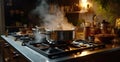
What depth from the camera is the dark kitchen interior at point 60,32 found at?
4.21 feet

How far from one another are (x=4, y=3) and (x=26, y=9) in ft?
1.55

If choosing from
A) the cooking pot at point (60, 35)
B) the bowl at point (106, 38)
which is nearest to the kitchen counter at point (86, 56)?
the bowl at point (106, 38)

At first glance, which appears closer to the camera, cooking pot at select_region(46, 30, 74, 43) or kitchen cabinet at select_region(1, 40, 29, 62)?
kitchen cabinet at select_region(1, 40, 29, 62)

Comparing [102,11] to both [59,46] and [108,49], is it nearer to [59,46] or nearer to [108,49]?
[108,49]

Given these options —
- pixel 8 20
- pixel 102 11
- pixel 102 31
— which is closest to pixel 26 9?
pixel 8 20

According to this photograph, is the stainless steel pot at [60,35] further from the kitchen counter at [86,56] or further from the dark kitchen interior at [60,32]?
the kitchen counter at [86,56]

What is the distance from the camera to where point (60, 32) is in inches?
62.0

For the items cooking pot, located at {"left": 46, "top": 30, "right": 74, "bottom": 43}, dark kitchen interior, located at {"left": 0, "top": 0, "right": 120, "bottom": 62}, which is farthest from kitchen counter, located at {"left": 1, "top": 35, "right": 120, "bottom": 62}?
cooking pot, located at {"left": 46, "top": 30, "right": 74, "bottom": 43}

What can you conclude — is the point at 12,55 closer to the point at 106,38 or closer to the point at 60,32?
the point at 60,32

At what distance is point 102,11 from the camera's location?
7.22ft

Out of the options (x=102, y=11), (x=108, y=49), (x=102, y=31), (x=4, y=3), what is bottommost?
(x=108, y=49)

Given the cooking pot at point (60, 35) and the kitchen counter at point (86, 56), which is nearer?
the kitchen counter at point (86, 56)

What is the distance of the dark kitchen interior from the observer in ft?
4.21

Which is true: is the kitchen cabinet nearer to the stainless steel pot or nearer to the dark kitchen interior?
the dark kitchen interior
